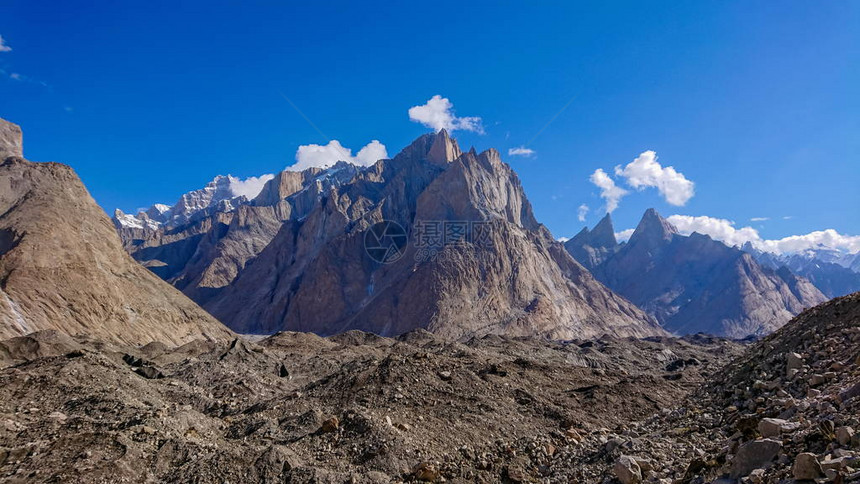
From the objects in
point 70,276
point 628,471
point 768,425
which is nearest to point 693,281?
point 70,276

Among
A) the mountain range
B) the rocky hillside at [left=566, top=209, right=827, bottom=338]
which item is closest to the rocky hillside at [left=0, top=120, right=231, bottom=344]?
the mountain range

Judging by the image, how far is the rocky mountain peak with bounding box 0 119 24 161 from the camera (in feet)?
256

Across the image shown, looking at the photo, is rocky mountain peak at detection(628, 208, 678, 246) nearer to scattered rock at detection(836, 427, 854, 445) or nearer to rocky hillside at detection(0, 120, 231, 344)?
rocky hillside at detection(0, 120, 231, 344)

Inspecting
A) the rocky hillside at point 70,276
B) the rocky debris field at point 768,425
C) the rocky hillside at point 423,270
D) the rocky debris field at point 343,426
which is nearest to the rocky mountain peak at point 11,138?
the rocky hillside at point 70,276

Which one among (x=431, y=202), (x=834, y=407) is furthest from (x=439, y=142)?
(x=834, y=407)

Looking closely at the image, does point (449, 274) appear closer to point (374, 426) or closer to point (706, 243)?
point (374, 426)

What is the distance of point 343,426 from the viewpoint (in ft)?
43.8

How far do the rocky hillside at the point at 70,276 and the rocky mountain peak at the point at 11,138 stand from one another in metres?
21.2

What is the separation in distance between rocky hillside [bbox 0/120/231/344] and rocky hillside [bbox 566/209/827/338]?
373 feet

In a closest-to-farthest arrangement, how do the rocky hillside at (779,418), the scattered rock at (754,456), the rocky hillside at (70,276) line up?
the rocky hillside at (779,418), the scattered rock at (754,456), the rocky hillside at (70,276)

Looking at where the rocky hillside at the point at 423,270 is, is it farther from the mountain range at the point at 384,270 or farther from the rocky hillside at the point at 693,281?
the rocky hillside at the point at 693,281

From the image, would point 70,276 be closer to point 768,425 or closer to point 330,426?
point 330,426

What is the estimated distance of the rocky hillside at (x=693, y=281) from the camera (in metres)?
119

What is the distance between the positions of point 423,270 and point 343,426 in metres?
75.0
